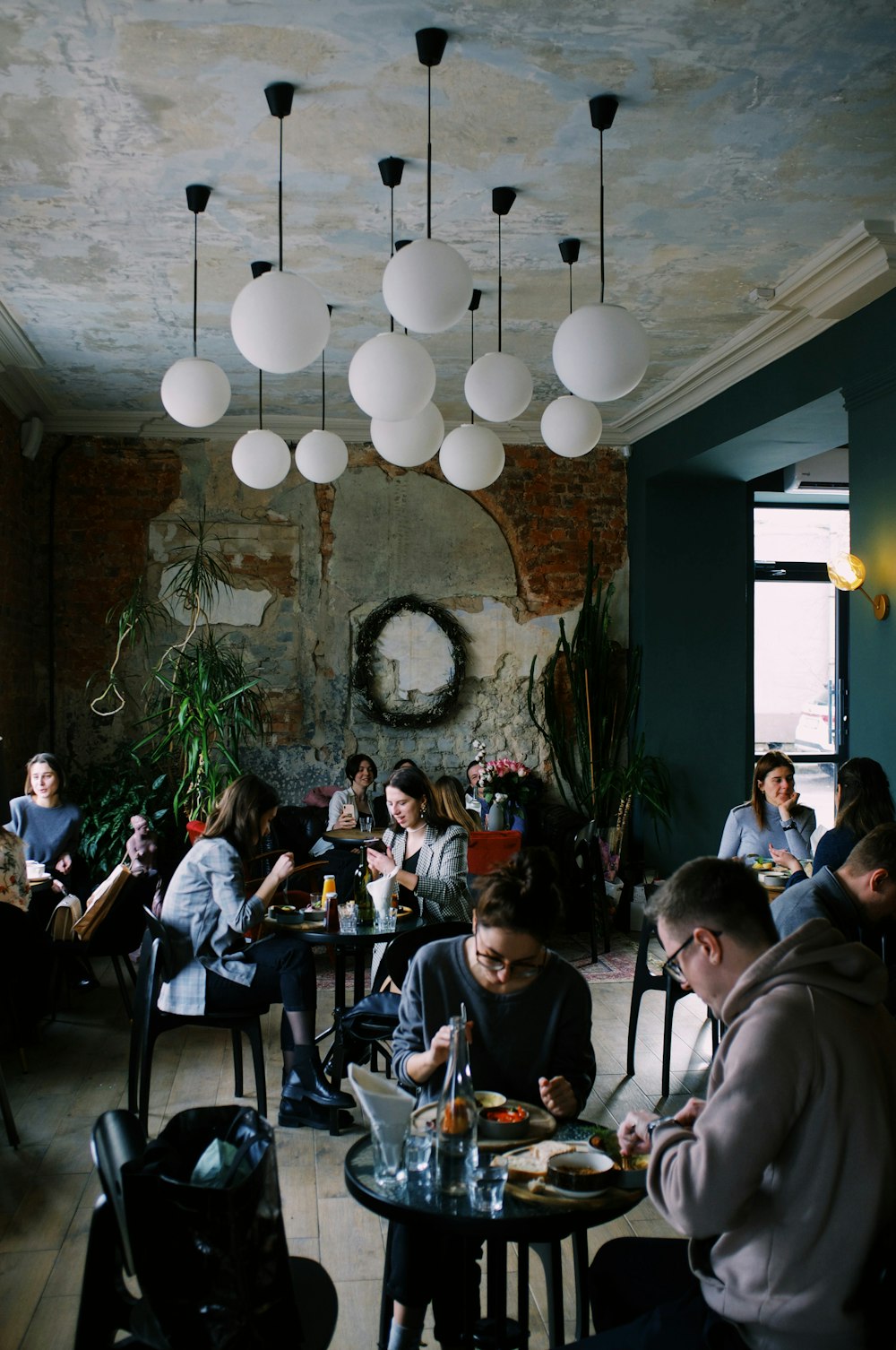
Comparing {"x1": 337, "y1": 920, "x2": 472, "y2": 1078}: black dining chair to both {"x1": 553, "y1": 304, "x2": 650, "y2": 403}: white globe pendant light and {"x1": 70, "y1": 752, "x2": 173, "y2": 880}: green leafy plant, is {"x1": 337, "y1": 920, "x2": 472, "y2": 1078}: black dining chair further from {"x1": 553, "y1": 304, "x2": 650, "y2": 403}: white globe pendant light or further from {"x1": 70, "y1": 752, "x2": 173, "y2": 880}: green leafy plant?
{"x1": 70, "y1": 752, "x2": 173, "y2": 880}: green leafy plant

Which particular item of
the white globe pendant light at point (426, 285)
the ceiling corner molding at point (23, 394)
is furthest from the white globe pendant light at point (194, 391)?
the ceiling corner molding at point (23, 394)

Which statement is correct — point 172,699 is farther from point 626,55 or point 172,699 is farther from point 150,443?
point 626,55

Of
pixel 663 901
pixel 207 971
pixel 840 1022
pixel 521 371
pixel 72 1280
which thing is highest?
pixel 521 371

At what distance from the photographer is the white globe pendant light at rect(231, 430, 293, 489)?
4.55m

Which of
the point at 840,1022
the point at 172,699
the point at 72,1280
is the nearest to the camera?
the point at 840,1022

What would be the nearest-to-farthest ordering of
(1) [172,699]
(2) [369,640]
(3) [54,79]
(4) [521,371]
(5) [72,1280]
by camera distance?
1. (5) [72,1280]
2. (3) [54,79]
3. (4) [521,371]
4. (1) [172,699]
5. (2) [369,640]

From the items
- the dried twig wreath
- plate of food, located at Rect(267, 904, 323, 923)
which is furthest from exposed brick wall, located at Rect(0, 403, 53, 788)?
plate of food, located at Rect(267, 904, 323, 923)

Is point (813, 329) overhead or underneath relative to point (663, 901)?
overhead

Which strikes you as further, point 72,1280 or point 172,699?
point 172,699

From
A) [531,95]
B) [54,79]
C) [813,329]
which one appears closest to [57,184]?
[54,79]

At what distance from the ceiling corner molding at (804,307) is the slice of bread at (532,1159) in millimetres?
4010

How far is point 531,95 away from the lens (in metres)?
3.48

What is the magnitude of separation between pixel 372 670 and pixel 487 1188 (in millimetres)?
6294

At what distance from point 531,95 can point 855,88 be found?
1053mm
